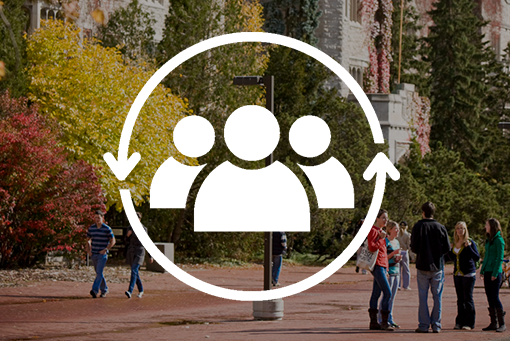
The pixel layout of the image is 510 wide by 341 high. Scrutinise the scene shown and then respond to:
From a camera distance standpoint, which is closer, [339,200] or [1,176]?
[1,176]

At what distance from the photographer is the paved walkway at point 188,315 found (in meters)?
12.4

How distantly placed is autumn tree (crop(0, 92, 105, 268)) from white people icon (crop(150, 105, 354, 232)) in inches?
213

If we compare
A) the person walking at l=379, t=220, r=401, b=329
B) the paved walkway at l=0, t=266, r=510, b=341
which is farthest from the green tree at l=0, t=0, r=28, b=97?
the person walking at l=379, t=220, r=401, b=329

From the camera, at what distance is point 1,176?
2292cm

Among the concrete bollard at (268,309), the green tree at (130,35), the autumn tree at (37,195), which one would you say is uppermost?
the green tree at (130,35)

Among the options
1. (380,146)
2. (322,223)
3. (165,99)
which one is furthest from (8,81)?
(380,146)

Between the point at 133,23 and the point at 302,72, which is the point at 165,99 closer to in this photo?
the point at 133,23

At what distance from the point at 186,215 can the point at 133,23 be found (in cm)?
826

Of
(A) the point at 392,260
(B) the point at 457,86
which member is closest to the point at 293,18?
(B) the point at 457,86

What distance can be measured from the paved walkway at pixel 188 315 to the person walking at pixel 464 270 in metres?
0.29

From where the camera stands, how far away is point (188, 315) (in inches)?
607

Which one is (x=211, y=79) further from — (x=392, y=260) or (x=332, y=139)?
(x=392, y=260)

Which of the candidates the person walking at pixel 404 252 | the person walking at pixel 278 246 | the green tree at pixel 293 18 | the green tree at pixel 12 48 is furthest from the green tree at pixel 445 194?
the green tree at pixel 12 48

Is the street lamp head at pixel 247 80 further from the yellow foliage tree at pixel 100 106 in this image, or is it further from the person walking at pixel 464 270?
the yellow foliage tree at pixel 100 106
